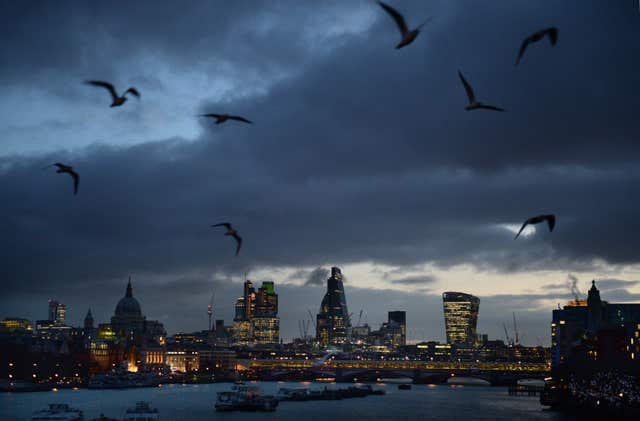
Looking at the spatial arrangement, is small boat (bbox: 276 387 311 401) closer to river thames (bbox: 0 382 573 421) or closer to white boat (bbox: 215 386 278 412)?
river thames (bbox: 0 382 573 421)

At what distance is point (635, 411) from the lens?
205ft

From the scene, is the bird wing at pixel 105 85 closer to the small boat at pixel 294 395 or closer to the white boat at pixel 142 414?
the white boat at pixel 142 414

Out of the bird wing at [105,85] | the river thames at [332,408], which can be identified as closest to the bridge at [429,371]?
the river thames at [332,408]

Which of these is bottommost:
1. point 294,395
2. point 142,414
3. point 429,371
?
point 294,395

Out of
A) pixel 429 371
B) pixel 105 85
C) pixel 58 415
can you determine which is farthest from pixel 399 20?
pixel 429 371

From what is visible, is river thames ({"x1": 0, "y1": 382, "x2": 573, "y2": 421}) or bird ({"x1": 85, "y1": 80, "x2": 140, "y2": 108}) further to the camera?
river thames ({"x1": 0, "y1": 382, "x2": 573, "y2": 421})

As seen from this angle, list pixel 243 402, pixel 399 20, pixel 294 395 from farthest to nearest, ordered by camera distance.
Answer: pixel 294 395
pixel 243 402
pixel 399 20

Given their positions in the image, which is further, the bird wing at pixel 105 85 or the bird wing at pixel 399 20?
the bird wing at pixel 105 85

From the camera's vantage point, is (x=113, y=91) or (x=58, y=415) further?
(x=58, y=415)

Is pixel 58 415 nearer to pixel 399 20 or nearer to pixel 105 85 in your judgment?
pixel 105 85

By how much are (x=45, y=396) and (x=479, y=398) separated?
68.4 m

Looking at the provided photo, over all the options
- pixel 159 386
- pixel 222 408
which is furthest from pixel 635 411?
pixel 159 386

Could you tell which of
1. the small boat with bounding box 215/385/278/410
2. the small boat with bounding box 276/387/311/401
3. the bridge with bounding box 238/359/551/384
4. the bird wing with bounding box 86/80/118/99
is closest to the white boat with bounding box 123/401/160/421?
the small boat with bounding box 215/385/278/410

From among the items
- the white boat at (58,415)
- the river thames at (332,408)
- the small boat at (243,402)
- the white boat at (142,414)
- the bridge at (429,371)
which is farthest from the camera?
the bridge at (429,371)
